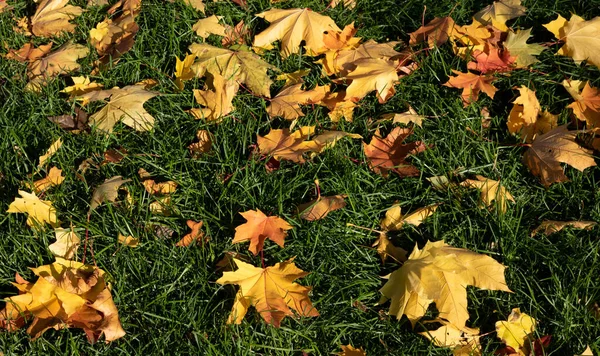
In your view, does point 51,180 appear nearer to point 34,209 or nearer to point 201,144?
point 34,209

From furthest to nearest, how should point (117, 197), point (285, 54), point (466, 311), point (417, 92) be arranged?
point (285, 54), point (417, 92), point (117, 197), point (466, 311)

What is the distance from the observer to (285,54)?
10.2 ft

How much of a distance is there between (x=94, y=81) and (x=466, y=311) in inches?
73.0

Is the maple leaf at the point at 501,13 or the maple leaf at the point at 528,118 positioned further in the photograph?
the maple leaf at the point at 501,13

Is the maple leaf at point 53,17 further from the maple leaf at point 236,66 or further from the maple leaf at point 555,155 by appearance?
the maple leaf at point 555,155

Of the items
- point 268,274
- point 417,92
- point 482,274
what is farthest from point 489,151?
point 268,274

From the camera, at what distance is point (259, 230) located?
238 cm

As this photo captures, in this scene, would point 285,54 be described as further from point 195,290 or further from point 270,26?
point 195,290

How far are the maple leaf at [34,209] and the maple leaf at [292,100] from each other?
2.95 feet

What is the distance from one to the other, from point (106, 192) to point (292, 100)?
2.66ft

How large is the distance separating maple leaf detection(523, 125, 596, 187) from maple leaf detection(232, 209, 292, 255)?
91 centimetres

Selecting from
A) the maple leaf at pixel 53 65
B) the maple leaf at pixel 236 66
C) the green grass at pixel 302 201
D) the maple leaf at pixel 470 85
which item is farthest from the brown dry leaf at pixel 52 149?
the maple leaf at pixel 470 85

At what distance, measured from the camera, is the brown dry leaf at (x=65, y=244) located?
2395mm

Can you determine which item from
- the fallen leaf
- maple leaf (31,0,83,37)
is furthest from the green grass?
maple leaf (31,0,83,37)
